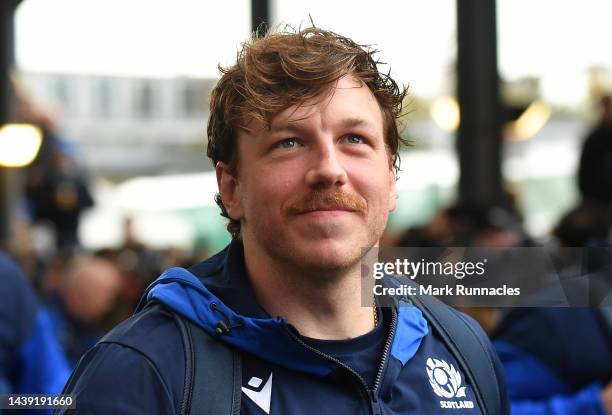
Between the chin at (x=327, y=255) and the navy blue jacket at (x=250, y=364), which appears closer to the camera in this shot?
the navy blue jacket at (x=250, y=364)

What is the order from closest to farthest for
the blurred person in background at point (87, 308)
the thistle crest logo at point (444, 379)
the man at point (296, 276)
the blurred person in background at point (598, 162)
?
the man at point (296, 276) < the thistle crest logo at point (444, 379) < the blurred person in background at point (87, 308) < the blurred person in background at point (598, 162)

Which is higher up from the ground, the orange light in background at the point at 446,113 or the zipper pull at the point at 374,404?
the orange light in background at the point at 446,113

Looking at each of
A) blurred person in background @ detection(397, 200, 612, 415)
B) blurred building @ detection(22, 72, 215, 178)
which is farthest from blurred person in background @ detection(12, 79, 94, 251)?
blurred person in background @ detection(397, 200, 612, 415)

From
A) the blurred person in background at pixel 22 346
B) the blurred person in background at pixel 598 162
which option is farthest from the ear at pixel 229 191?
the blurred person in background at pixel 598 162

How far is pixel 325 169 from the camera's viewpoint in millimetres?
2164

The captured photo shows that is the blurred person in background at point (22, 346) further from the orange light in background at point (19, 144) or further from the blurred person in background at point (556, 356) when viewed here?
the orange light in background at point (19, 144)

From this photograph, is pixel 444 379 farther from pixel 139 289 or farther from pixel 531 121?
pixel 531 121

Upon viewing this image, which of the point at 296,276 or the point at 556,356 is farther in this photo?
the point at 556,356

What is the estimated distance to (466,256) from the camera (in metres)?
2.37

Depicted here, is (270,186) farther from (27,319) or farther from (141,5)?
(141,5)

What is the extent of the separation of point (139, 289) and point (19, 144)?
2.80 metres

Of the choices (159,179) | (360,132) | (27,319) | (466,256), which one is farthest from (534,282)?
(159,179)

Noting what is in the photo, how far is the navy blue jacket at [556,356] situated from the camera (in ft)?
11.4

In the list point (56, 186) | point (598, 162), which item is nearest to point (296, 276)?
point (598, 162)
